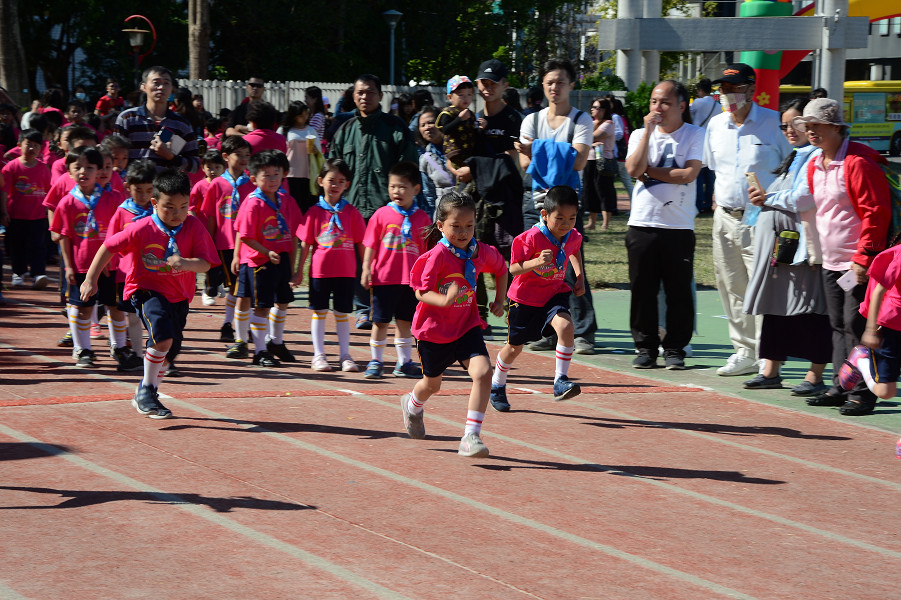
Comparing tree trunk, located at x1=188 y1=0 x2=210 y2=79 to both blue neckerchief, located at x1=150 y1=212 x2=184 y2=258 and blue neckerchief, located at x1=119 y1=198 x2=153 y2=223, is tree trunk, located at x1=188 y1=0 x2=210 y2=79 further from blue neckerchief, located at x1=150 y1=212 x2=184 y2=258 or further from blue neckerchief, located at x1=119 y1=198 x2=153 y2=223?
blue neckerchief, located at x1=150 y1=212 x2=184 y2=258

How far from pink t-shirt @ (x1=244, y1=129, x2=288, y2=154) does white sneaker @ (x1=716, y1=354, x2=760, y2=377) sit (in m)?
5.09

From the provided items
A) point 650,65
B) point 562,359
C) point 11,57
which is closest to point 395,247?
point 562,359

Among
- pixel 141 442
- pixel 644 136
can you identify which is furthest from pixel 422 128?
pixel 141 442

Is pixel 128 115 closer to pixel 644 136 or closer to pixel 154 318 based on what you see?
pixel 154 318

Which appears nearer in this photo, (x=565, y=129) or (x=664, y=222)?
(x=664, y=222)

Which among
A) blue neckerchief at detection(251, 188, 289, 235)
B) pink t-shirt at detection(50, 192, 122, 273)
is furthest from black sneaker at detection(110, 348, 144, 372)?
blue neckerchief at detection(251, 188, 289, 235)

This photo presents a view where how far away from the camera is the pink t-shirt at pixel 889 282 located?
284 inches

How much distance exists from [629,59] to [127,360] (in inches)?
861

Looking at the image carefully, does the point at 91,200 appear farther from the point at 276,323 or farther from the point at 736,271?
the point at 736,271

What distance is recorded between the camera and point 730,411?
838cm

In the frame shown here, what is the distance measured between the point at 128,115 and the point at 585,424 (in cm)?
561

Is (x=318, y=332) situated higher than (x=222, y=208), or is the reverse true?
(x=222, y=208)

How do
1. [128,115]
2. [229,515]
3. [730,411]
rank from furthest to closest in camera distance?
[128,115] → [730,411] → [229,515]

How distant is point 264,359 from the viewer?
953 centimetres
